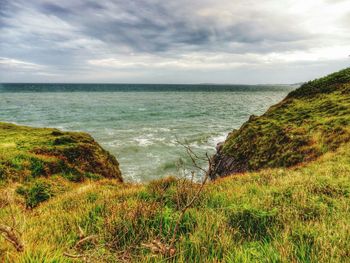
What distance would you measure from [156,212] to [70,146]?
30.6 feet

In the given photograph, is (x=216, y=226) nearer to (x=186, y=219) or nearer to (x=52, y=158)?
(x=186, y=219)

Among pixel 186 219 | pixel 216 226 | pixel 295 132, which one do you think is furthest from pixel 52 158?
pixel 295 132

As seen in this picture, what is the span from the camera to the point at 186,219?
4238mm

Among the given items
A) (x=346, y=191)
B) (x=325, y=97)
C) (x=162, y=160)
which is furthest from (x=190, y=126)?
(x=346, y=191)

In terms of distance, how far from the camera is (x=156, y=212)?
4469 millimetres

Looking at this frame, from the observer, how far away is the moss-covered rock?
941cm

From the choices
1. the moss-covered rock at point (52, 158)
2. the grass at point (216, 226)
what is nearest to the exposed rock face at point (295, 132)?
the grass at point (216, 226)

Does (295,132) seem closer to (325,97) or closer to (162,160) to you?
(325,97)

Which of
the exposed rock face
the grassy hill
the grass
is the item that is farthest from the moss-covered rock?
the exposed rock face

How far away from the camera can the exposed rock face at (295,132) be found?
11070mm

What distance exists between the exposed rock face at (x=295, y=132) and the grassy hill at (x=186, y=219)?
783 millimetres

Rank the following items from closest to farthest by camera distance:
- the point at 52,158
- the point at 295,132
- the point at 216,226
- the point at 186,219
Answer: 1. the point at 216,226
2. the point at 186,219
3. the point at 52,158
4. the point at 295,132

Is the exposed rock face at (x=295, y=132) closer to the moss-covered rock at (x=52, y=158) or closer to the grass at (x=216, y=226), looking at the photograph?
the grass at (x=216, y=226)

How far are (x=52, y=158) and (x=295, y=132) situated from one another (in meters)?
11.9
